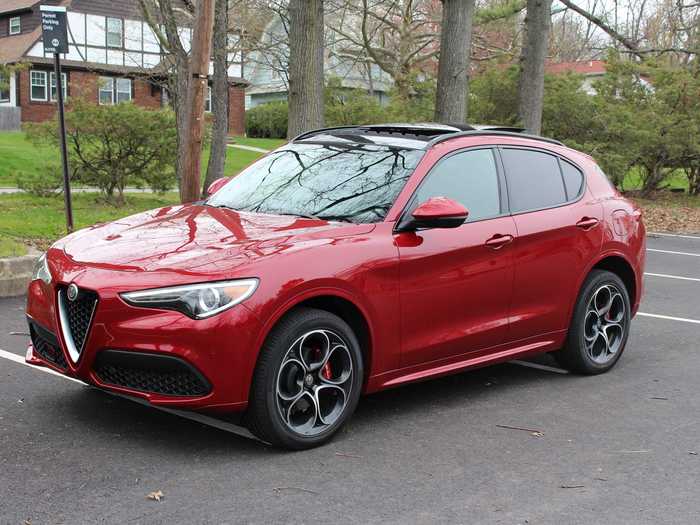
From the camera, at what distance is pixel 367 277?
5145mm

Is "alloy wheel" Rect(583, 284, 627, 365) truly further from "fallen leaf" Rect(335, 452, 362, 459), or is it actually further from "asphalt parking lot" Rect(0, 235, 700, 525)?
"fallen leaf" Rect(335, 452, 362, 459)

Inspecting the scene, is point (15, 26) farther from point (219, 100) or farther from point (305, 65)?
point (305, 65)

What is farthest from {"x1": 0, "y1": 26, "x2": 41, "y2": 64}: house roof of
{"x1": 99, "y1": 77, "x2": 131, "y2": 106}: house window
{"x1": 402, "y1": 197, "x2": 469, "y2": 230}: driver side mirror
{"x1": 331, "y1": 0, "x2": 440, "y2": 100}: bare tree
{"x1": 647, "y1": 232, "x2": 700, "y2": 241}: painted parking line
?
{"x1": 402, "y1": 197, "x2": 469, "y2": 230}: driver side mirror

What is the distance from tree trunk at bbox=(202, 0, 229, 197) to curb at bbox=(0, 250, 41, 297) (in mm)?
8315

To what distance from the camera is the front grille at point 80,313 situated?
4.71 meters

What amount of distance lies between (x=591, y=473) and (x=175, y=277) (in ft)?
7.61

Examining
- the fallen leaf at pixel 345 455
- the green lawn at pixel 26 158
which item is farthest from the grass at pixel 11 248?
the green lawn at pixel 26 158

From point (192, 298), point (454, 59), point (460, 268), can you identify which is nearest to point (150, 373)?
point (192, 298)

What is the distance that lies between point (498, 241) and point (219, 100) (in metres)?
12.7

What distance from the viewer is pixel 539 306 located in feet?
20.6

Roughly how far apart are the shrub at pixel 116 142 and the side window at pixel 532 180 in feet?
37.3

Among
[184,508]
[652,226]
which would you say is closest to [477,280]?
[184,508]

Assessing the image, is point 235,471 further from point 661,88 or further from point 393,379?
Result: point 661,88

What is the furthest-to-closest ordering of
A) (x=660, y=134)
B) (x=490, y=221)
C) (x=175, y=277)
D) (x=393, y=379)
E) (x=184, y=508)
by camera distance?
(x=660, y=134) → (x=490, y=221) → (x=393, y=379) → (x=175, y=277) → (x=184, y=508)
